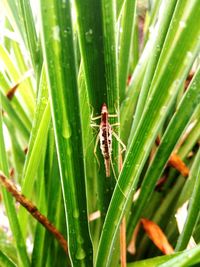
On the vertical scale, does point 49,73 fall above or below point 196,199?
above

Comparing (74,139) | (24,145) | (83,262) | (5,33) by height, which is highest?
(5,33)

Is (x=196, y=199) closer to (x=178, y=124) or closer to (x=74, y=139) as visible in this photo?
(x=178, y=124)

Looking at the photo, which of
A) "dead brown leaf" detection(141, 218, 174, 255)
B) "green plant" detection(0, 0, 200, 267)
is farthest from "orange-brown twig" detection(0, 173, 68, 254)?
"dead brown leaf" detection(141, 218, 174, 255)

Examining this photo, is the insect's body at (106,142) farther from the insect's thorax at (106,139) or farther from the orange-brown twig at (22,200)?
the orange-brown twig at (22,200)

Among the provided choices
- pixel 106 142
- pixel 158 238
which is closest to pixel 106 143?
pixel 106 142

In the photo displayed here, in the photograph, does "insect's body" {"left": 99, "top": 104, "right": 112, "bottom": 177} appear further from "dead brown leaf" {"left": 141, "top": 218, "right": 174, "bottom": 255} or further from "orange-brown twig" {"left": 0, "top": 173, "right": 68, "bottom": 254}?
"dead brown leaf" {"left": 141, "top": 218, "right": 174, "bottom": 255}

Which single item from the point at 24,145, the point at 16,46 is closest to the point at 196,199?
the point at 24,145

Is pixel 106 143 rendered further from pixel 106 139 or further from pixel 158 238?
pixel 158 238

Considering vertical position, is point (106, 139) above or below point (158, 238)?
above

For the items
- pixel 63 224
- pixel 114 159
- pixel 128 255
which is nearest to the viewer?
pixel 114 159
